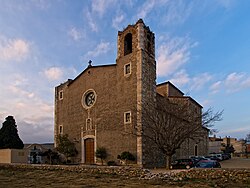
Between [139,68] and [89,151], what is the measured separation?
12268mm

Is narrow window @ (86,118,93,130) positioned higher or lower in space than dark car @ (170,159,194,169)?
higher

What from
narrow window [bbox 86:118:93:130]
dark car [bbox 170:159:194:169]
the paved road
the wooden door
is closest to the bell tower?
dark car [bbox 170:159:194:169]

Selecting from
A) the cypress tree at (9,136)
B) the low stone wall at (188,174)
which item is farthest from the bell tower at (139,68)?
the cypress tree at (9,136)

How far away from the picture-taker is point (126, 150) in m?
29.0

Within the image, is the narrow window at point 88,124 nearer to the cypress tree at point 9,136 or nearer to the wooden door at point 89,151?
the wooden door at point 89,151

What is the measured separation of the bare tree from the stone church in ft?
2.60

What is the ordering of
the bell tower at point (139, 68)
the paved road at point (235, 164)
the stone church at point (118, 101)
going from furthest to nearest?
the paved road at point (235, 164) < the stone church at point (118, 101) < the bell tower at point (139, 68)

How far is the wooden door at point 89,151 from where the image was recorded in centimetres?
3325

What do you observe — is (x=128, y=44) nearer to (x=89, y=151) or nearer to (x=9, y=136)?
(x=89, y=151)

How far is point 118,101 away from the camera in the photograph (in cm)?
3102

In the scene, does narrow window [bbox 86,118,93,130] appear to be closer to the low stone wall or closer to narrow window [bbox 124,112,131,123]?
narrow window [bbox 124,112,131,123]

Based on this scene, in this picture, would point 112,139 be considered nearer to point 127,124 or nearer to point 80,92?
point 127,124

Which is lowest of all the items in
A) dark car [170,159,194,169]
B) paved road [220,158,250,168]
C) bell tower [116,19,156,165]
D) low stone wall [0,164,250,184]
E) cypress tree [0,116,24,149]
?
paved road [220,158,250,168]

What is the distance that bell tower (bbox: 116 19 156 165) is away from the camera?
28.2 meters
